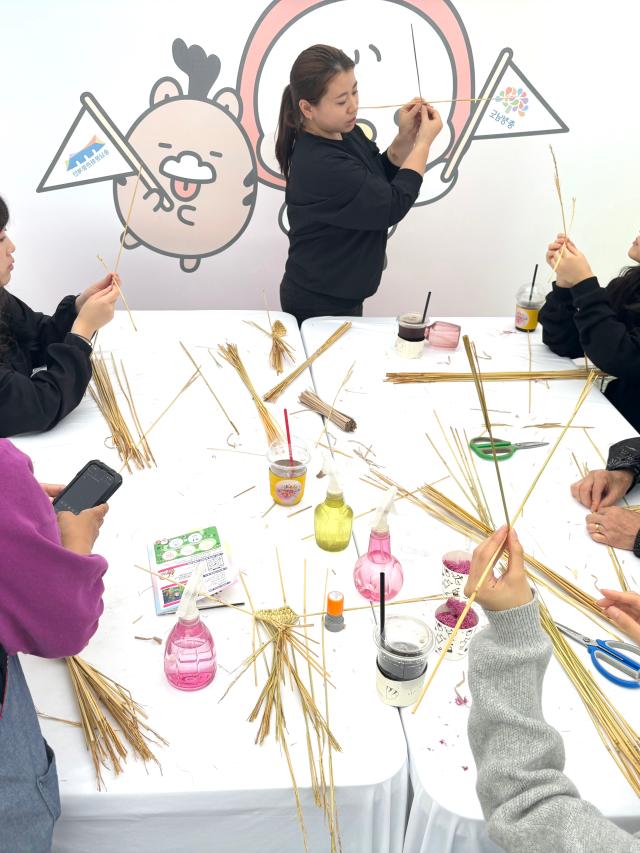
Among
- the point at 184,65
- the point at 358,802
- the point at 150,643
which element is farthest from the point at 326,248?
the point at 358,802

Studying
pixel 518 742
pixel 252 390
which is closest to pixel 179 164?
pixel 252 390

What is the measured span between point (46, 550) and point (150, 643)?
0.34 m

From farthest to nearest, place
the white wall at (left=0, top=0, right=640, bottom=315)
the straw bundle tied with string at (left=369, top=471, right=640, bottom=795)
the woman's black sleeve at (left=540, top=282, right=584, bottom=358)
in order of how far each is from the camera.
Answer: the white wall at (left=0, top=0, right=640, bottom=315), the woman's black sleeve at (left=540, top=282, right=584, bottom=358), the straw bundle tied with string at (left=369, top=471, right=640, bottom=795)

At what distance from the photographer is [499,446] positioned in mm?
1761

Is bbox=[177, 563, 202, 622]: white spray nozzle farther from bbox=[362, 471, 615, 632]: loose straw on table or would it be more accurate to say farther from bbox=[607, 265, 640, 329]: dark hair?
bbox=[607, 265, 640, 329]: dark hair

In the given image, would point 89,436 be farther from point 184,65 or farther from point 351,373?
point 184,65

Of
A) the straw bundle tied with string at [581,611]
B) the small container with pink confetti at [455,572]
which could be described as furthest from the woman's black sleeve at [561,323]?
the small container with pink confetti at [455,572]

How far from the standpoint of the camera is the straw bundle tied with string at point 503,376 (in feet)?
6.72

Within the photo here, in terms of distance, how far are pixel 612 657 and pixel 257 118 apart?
2.63 m

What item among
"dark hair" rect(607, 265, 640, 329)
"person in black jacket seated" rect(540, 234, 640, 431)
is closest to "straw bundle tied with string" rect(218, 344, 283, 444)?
"person in black jacket seated" rect(540, 234, 640, 431)

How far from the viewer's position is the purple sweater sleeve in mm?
925

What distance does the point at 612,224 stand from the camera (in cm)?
348

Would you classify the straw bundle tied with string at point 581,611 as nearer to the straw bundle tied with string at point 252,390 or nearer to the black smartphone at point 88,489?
the straw bundle tied with string at point 252,390

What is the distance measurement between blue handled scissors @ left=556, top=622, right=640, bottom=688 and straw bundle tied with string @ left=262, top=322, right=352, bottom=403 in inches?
39.6
